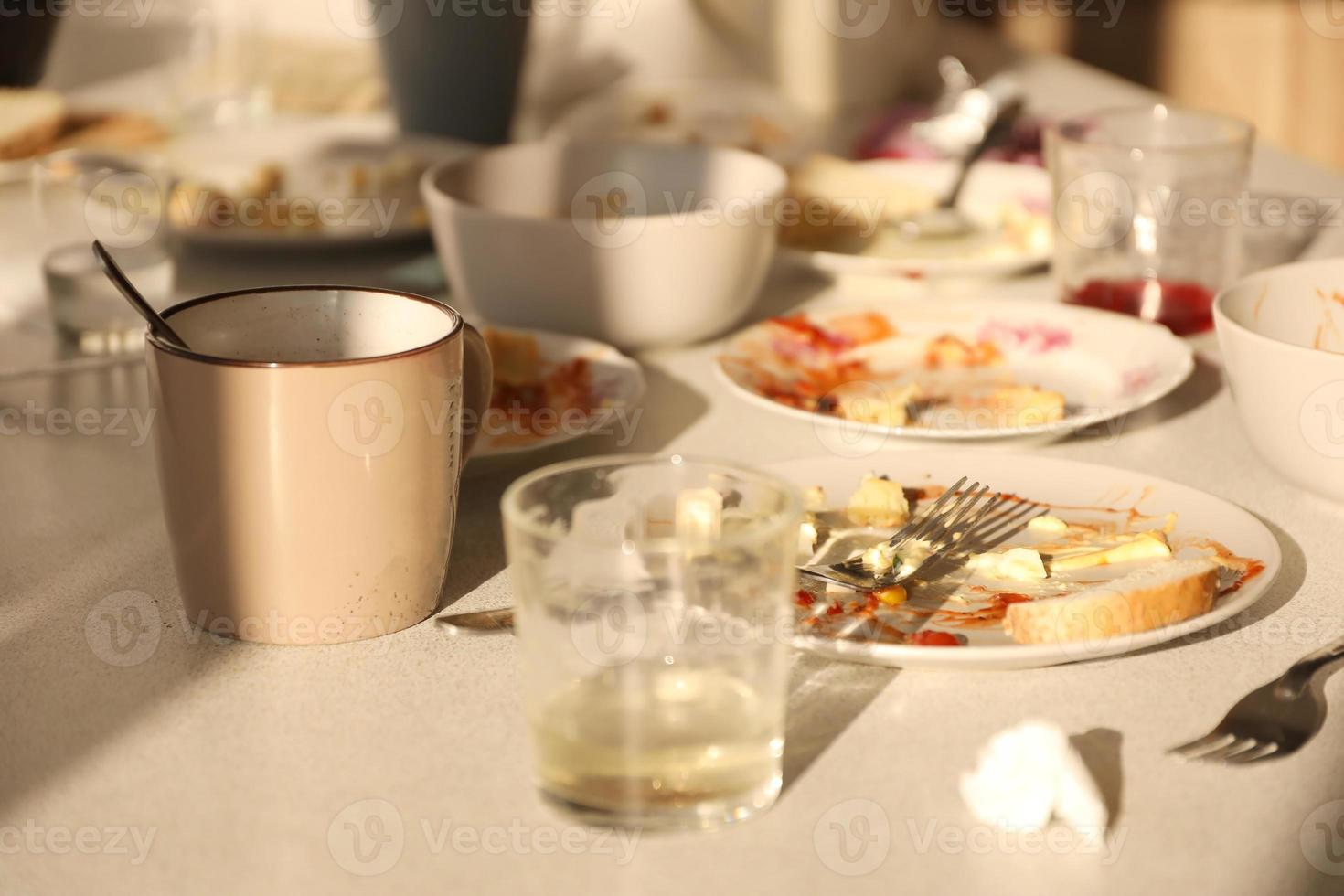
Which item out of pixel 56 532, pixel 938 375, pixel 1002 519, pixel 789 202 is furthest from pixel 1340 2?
pixel 56 532

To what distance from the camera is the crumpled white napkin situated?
494 millimetres

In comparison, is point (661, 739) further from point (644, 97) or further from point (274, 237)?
point (644, 97)

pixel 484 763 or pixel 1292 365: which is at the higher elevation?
pixel 1292 365

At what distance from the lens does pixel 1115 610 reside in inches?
22.8

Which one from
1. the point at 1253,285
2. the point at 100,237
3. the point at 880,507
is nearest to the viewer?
the point at 880,507

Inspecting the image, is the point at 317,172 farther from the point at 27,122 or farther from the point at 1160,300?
the point at 1160,300

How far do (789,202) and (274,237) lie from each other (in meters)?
0.43

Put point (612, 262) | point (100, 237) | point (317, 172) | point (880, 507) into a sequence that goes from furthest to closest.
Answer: point (317, 172)
point (100, 237)
point (612, 262)
point (880, 507)

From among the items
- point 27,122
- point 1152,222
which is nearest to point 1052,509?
point 1152,222

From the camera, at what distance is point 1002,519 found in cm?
71

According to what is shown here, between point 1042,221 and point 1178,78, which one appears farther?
point 1178,78

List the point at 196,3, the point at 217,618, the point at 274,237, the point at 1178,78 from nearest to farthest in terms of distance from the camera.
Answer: the point at 217,618, the point at 274,237, the point at 196,3, the point at 1178,78

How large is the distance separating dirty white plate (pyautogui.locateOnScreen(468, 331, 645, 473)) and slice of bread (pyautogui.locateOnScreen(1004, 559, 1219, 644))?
277mm

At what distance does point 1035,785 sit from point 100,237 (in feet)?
2.74
